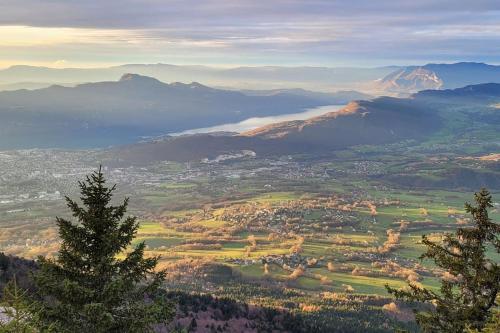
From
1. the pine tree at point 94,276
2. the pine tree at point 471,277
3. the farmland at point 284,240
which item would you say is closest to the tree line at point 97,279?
the pine tree at point 94,276

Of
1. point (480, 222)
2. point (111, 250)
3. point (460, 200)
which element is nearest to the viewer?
point (111, 250)

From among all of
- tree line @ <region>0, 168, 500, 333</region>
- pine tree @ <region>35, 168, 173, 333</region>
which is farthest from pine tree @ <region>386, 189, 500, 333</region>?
pine tree @ <region>35, 168, 173, 333</region>

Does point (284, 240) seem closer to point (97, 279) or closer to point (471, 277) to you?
point (471, 277)

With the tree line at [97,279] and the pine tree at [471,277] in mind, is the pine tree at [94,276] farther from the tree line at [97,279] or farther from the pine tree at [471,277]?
the pine tree at [471,277]

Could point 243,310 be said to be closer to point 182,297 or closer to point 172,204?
point 182,297

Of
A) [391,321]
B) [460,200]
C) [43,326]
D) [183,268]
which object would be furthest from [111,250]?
[460,200]

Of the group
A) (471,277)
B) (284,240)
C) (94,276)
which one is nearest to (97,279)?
(94,276)

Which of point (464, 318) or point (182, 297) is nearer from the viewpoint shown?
point (464, 318)

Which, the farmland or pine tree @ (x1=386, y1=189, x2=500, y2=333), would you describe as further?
the farmland

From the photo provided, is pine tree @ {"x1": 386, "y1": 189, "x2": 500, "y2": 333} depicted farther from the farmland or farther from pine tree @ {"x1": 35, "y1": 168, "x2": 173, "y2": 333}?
the farmland
